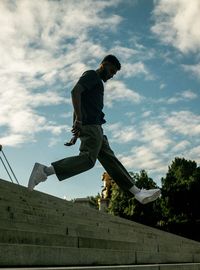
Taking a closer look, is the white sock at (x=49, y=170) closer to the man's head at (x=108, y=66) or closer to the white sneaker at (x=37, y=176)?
the white sneaker at (x=37, y=176)

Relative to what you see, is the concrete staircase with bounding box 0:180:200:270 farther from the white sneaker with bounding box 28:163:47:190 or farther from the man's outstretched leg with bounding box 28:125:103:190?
the man's outstretched leg with bounding box 28:125:103:190

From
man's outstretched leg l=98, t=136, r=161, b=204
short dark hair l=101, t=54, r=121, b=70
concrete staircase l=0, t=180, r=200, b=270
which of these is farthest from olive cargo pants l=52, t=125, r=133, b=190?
short dark hair l=101, t=54, r=121, b=70

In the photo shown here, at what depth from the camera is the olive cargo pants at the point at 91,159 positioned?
18.3ft

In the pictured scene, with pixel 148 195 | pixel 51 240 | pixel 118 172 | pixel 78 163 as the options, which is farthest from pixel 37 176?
pixel 148 195

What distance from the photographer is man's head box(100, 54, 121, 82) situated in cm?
610

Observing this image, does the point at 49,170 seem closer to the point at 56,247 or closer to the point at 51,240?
the point at 51,240

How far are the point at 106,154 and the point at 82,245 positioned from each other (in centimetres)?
163

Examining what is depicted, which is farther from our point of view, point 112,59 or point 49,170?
point 112,59

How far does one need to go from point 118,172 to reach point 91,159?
2.29 feet

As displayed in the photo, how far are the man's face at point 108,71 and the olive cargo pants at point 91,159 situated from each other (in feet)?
2.30

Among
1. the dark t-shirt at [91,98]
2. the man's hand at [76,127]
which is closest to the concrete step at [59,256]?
the man's hand at [76,127]

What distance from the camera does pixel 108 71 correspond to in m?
6.11

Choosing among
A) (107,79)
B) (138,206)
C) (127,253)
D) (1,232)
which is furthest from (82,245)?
A: (138,206)

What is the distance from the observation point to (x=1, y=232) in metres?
3.68
